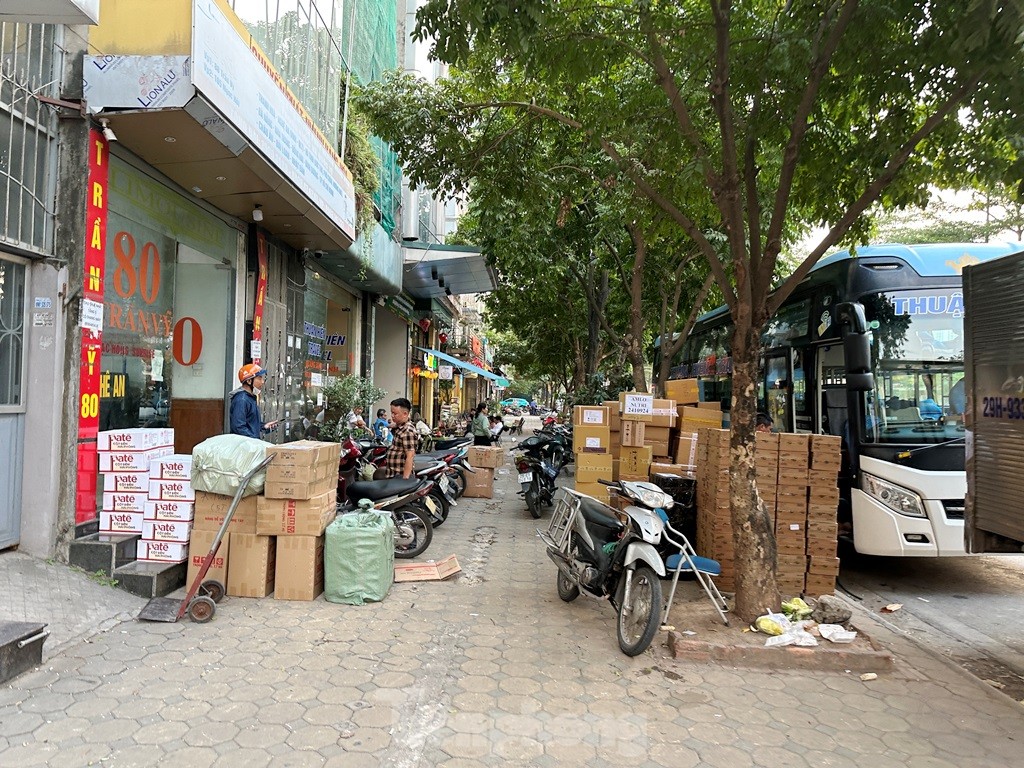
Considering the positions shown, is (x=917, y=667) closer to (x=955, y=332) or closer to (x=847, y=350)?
(x=847, y=350)

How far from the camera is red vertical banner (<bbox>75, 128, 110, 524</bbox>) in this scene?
5.11 m

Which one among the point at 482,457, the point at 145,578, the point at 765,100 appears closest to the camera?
the point at 145,578

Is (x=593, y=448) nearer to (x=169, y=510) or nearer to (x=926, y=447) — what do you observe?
(x=926, y=447)

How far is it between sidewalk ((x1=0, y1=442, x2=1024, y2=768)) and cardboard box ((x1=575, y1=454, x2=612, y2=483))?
12.3ft

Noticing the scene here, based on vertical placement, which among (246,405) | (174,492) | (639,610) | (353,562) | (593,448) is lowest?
(639,610)

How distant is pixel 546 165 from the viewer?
8.20 metres

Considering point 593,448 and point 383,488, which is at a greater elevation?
point 593,448

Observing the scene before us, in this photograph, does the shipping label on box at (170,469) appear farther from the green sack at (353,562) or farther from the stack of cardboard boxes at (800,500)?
the stack of cardboard boxes at (800,500)

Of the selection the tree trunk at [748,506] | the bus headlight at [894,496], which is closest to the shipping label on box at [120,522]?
the tree trunk at [748,506]

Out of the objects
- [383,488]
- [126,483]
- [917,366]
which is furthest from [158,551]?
[917,366]

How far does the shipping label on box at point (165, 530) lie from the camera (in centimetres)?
507

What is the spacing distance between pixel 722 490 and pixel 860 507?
5.26 ft

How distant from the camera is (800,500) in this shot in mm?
5641

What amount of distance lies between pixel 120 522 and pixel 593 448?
5.52 metres
